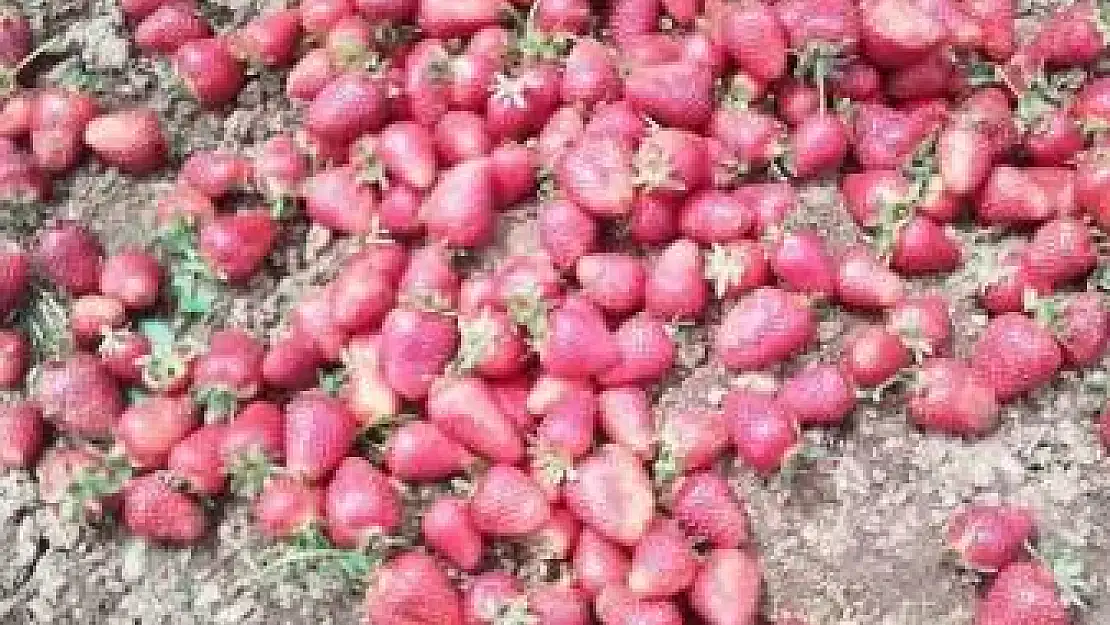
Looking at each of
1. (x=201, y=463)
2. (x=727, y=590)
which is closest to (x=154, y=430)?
(x=201, y=463)

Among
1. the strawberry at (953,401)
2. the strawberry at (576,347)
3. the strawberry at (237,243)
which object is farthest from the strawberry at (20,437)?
the strawberry at (953,401)

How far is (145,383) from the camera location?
8.14 ft

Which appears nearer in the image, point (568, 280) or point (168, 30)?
point (568, 280)

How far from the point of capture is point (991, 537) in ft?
6.95

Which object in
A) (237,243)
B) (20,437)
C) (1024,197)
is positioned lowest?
(20,437)

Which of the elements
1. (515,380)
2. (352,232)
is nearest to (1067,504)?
(515,380)

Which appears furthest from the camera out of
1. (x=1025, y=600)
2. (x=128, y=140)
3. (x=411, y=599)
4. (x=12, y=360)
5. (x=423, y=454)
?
(x=128, y=140)

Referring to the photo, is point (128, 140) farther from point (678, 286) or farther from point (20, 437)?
point (678, 286)

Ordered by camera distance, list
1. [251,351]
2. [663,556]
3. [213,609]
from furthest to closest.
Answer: [251,351], [213,609], [663,556]

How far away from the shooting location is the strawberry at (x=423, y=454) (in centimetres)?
229

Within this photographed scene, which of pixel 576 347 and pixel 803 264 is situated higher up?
pixel 803 264

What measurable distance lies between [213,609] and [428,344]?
472 millimetres

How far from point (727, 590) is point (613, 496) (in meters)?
0.19

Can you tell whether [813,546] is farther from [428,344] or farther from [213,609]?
[213,609]
